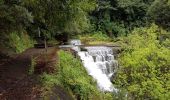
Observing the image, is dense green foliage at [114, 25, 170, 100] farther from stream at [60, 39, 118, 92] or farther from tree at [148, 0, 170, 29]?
tree at [148, 0, 170, 29]

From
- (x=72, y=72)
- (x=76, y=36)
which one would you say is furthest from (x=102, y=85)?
(x=76, y=36)

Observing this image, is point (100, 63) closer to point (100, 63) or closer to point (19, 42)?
point (100, 63)

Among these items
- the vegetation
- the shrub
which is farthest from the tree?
the vegetation

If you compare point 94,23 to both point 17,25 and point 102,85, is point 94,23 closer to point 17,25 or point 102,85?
point 102,85

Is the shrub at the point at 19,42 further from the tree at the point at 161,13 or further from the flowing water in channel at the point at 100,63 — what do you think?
the tree at the point at 161,13

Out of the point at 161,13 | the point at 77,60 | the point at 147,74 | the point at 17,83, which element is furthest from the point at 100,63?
the point at 161,13

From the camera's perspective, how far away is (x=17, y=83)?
1480 cm

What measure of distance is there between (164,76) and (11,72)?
8623 millimetres

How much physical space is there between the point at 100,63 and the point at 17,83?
14.7 m

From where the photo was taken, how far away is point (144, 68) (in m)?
20.8

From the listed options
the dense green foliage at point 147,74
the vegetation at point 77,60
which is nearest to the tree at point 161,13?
the vegetation at point 77,60

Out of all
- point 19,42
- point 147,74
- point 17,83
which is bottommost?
point 147,74

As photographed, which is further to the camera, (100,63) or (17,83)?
(100,63)

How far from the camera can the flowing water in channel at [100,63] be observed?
85.5ft
